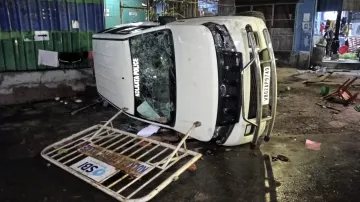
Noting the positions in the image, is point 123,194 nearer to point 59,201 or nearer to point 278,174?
point 59,201

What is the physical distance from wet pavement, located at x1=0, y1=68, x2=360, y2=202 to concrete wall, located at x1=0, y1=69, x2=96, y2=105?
100 cm

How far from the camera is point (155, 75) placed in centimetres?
363

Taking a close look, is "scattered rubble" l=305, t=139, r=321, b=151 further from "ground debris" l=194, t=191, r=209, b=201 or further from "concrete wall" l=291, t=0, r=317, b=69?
"concrete wall" l=291, t=0, r=317, b=69

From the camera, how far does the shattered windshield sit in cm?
347

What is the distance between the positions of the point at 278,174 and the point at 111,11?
30.4 ft

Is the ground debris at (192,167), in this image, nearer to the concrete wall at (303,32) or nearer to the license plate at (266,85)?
the license plate at (266,85)

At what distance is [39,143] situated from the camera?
152 inches

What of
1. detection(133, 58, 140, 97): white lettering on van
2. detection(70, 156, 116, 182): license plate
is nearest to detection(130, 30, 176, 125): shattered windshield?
detection(133, 58, 140, 97): white lettering on van

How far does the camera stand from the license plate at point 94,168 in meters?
2.88

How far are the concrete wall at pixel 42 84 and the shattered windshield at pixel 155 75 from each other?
2.96 metres

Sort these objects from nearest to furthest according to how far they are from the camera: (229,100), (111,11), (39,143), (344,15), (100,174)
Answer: (100,174), (229,100), (39,143), (111,11), (344,15)

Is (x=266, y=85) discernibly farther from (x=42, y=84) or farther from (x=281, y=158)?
(x=42, y=84)

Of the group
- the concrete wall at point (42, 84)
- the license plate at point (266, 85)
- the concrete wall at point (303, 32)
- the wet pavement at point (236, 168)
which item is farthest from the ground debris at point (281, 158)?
the concrete wall at point (303, 32)

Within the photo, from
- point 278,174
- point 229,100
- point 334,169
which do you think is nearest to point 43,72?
point 229,100
